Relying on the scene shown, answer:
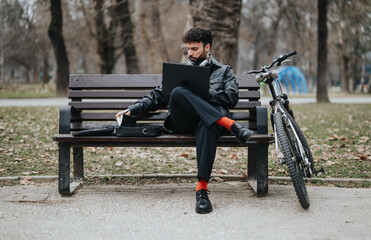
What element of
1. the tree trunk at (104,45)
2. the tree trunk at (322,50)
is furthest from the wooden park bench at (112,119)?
the tree trunk at (104,45)

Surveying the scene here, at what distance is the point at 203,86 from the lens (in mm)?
3965

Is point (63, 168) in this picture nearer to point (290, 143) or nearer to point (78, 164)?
point (78, 164)

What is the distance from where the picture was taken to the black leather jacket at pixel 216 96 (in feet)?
13.5

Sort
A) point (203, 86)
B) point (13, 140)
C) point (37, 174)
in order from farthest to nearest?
point (13, 140)
point (37, 174)
point (203, 86)

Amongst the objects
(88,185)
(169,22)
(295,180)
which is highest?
(169,22)

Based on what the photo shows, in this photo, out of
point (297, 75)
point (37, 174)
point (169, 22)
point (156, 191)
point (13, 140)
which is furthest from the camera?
point (297, 75)

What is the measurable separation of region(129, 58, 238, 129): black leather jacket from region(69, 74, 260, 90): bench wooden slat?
0.21m

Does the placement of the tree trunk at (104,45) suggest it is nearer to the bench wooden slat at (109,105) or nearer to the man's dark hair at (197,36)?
the bench wooden slat at (109,105)

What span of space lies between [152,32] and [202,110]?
15.7m

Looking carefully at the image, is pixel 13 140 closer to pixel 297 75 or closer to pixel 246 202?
pixel 246 202

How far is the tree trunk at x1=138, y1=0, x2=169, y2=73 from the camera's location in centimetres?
1872

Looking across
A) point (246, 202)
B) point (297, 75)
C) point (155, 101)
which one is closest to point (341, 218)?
point (246, 202)

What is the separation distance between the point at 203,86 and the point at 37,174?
2431 millimetres

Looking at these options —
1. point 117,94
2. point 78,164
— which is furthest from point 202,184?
point 78,164
